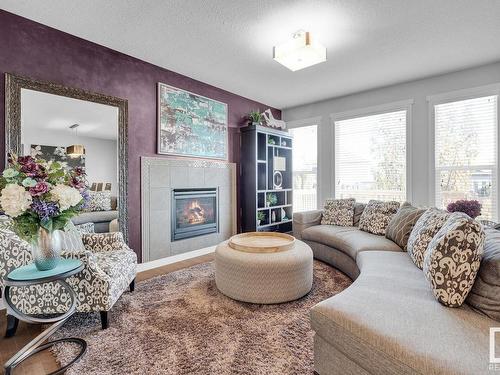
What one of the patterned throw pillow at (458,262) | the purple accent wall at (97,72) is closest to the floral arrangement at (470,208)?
the patterned throw pillow at (458,262)

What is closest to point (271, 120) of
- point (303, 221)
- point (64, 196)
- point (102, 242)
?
point (303, 221)

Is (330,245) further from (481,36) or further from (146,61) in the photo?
(146,61)

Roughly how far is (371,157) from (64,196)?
434 centimetres

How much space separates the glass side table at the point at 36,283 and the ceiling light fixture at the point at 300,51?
250 centimetres

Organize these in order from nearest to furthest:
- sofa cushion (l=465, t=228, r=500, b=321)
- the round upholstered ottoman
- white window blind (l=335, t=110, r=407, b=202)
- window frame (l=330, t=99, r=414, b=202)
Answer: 1. sofa cushion (l=465, t=228, r=500, b=321)
2. the round upholstered ottoman
3. window frame (l=330, t=99, r=414, b=202)
4. white window blind (l=335, t=110, r=407, b=202)

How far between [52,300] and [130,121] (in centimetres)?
218

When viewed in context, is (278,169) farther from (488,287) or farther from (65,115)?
(488,287)

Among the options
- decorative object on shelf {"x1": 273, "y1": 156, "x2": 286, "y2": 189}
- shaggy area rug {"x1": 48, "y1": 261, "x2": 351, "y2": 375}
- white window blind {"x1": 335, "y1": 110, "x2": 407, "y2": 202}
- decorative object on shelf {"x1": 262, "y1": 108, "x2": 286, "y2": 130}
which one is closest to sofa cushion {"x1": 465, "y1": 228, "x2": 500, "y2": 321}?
shaggy area rug {"x1": 48, "y1": 261, "x2": 351, "y2": 375}

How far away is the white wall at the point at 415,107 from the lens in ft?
11.8

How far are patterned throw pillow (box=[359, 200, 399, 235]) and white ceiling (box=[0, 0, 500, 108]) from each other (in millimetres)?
1850

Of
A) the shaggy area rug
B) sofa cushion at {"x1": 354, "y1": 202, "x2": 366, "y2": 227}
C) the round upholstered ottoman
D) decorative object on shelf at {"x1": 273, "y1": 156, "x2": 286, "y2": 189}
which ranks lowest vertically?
the shaggy area rug

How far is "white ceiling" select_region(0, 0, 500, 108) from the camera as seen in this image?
231cm

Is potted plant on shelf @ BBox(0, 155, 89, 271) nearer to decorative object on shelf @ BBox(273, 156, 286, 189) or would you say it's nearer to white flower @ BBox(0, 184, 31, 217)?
white flower @ BBox(0, 184, 31, 217)

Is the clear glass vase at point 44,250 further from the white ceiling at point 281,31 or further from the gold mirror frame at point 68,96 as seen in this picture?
the white ceiling at point 281,31
